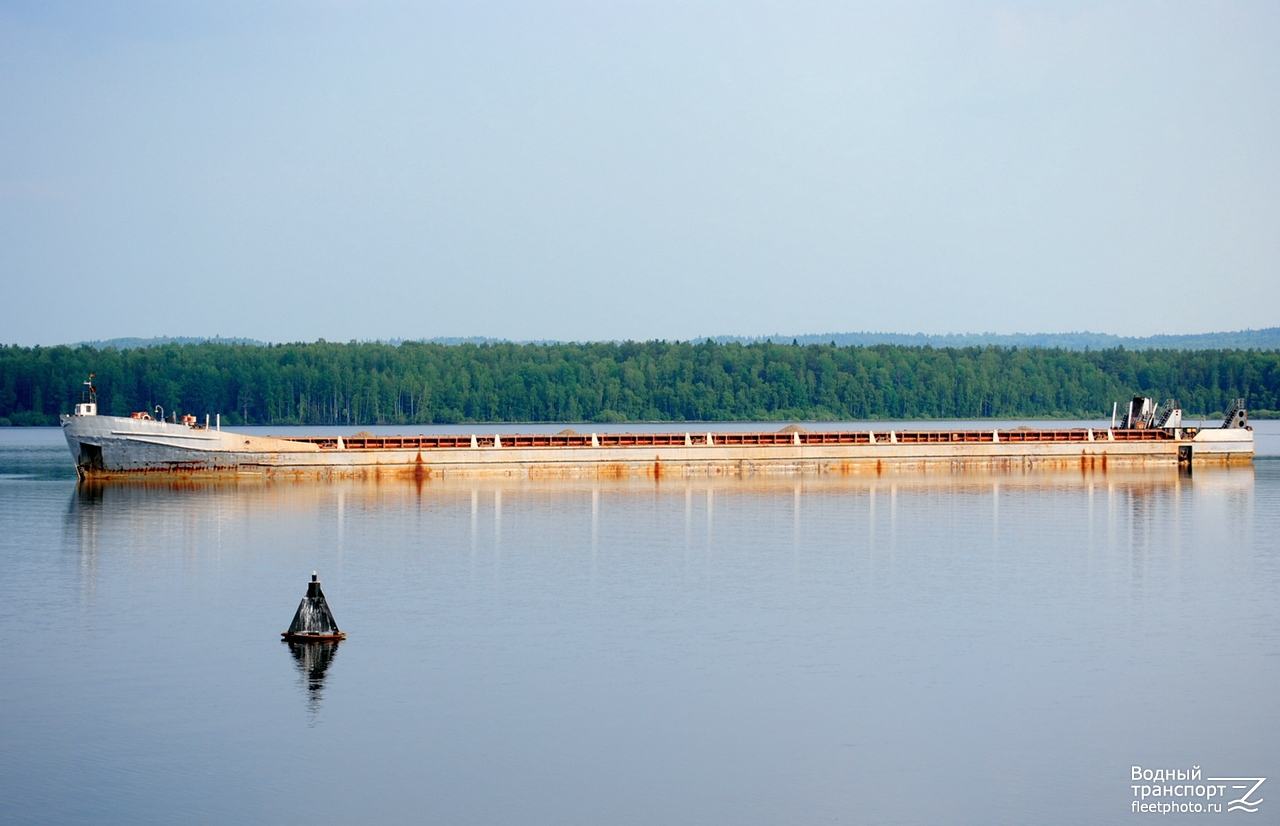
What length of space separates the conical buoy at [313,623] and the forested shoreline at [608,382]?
4491 inches

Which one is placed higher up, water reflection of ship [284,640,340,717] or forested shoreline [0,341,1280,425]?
forested shoreline [0,341,1280,425]

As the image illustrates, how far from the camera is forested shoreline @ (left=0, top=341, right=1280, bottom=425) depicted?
139375mm

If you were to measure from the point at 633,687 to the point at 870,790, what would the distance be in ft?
16.6

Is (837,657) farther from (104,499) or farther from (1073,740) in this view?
(104,499)

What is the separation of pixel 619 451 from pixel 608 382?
95987 mm

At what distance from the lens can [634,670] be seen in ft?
67.8

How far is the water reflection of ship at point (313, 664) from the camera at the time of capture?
19172 mm

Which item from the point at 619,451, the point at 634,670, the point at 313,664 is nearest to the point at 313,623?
the point at 313,664

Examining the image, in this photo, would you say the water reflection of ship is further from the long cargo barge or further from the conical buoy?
the long cargo barge

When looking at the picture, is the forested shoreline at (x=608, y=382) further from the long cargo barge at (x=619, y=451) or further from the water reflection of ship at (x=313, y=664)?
the water reflection of ship at (x=313, y=664)

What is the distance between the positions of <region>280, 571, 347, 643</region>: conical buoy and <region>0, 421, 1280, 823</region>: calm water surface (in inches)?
16.2

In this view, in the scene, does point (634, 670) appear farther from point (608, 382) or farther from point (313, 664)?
point (608, 382)

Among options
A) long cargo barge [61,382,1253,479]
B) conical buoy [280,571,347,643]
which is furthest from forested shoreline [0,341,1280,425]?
conical buoy [280,571,347,643]

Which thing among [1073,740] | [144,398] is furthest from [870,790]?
[144,398]
